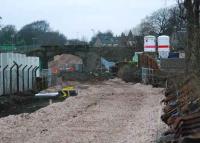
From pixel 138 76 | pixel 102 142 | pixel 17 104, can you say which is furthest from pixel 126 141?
pixel 138 76

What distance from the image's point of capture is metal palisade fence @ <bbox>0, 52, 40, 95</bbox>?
3958 centimetres

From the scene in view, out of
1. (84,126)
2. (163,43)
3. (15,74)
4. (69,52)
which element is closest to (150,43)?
(163,43)

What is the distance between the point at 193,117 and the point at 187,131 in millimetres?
335

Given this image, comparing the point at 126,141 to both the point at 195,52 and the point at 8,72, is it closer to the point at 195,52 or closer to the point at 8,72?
the point at 195,52

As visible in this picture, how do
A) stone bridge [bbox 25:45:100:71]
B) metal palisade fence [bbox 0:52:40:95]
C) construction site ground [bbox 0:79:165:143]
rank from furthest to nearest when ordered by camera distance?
stone bridge [bbox 25:45:100:71] < metal palisade fence [bbox 0:52:40:95] < construction site ground [bbox 0:79:165:143]

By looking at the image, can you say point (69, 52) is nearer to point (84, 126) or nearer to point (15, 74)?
point (15, 74)

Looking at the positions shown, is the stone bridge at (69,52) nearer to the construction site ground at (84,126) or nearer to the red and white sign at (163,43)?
the red and white sign at (163,43)

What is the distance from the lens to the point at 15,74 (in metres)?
43.4

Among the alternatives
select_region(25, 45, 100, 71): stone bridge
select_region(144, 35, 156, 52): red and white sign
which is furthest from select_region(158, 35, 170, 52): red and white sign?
select_region(25, 45, 100, 71): stone bridge

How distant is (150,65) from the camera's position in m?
57.8

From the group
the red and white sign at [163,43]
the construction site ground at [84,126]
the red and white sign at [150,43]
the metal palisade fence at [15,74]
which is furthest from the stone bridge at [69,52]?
the construction site ground at [84,126]

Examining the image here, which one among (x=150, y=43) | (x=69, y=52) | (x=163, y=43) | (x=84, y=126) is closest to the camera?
(x=84, y=126)

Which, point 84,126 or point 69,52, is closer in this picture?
point 84,126

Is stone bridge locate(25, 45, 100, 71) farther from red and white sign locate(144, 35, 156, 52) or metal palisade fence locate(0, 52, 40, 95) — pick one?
metal palisade fence locate(0, 52, 40, 95)
